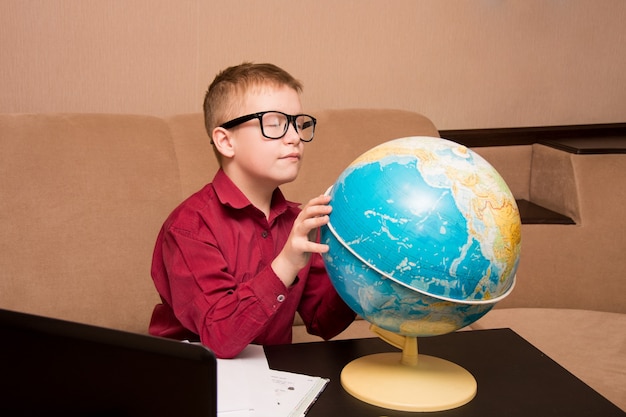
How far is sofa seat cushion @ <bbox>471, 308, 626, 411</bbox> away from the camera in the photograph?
235 centimetres

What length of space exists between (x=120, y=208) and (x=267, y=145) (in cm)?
86

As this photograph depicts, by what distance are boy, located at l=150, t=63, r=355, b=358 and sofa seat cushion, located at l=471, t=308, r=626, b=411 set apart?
2.87 ft

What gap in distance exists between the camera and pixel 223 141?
196cm

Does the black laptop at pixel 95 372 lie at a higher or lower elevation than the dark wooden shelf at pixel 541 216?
higher

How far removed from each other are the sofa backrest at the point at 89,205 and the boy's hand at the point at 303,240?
991 millimetres

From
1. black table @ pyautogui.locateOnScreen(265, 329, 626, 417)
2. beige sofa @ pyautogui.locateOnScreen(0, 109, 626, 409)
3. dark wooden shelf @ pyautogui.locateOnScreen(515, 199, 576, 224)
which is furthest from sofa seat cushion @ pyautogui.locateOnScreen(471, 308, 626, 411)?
black table @ pyautogui.locateOnScreen(265, 329, 626, 417)

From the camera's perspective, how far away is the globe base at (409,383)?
1473mm

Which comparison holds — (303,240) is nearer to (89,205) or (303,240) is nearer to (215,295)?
(215,295)

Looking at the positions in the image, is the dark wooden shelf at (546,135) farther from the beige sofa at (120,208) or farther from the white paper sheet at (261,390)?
the white paper sheet at (261,390)

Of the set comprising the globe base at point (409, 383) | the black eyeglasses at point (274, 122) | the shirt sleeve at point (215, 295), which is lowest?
the globe base at point (409, 383)

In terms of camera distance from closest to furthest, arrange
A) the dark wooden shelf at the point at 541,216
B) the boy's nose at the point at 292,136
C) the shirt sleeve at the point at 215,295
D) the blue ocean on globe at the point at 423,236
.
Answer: the blue ocean on globe at the point at 423,236 → the shirt sleeve at the point at 215,295 → the boy's nose at the point at 292,136 → the dark wooden shelf at the point at 541,216

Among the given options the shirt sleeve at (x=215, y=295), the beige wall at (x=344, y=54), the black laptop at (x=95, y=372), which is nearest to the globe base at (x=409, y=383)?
the shirt sleeve at (x=215, y=295)

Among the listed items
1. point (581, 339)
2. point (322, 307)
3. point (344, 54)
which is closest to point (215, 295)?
point (322, 307)

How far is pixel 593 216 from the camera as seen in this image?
10.5 feet
